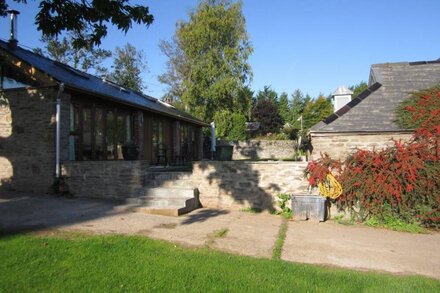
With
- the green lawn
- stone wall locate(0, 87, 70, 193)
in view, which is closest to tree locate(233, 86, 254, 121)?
stone wall locate(0, 87, 70, 193)

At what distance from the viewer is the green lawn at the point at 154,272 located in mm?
4242

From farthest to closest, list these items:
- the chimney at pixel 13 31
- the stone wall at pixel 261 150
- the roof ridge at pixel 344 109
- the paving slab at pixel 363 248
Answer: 1. the stone wall at pixel 261 150
2. the chimney at pixel 13 31
3. the roof ridge at pixel 344 109
4. the paving slab at pixel 363 248

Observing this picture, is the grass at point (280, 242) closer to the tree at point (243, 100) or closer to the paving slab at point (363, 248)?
the paving slab at point (363, 248)

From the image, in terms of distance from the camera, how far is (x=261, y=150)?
30672 mm

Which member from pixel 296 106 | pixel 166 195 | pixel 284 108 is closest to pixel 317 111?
pixel 296 106

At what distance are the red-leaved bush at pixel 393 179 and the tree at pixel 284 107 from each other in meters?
50.3

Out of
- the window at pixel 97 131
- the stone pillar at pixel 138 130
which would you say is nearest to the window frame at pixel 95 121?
the window at pixel 97 131

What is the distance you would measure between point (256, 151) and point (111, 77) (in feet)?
65.1

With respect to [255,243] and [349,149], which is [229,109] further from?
[255,243]

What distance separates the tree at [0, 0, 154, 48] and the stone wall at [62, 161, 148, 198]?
15.2 ft

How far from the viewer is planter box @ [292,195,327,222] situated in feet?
30.6

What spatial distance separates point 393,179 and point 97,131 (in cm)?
983

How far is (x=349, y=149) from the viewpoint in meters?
10.9

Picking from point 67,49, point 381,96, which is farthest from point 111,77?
point 381,96
